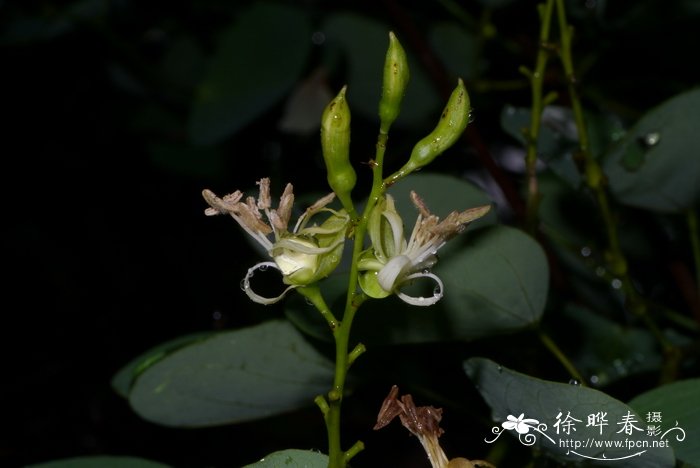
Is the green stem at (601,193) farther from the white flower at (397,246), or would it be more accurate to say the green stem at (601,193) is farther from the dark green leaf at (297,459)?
the dark green leaf at (297,459)

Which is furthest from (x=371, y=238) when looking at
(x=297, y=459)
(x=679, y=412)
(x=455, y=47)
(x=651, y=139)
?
(x=455, y=47)

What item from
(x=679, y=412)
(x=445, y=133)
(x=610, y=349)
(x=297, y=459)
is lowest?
(x=610, y=349)

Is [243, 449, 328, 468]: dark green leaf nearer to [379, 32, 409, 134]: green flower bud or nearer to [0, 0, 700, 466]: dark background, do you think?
[379, 32, 409, 134]: green flower bud

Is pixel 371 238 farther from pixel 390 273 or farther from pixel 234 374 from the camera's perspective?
pixel 234 374

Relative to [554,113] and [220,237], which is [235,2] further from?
[554,113]

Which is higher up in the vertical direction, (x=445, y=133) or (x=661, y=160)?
(x=445, y=133)

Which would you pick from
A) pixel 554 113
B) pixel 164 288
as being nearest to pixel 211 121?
pixel 164 288
